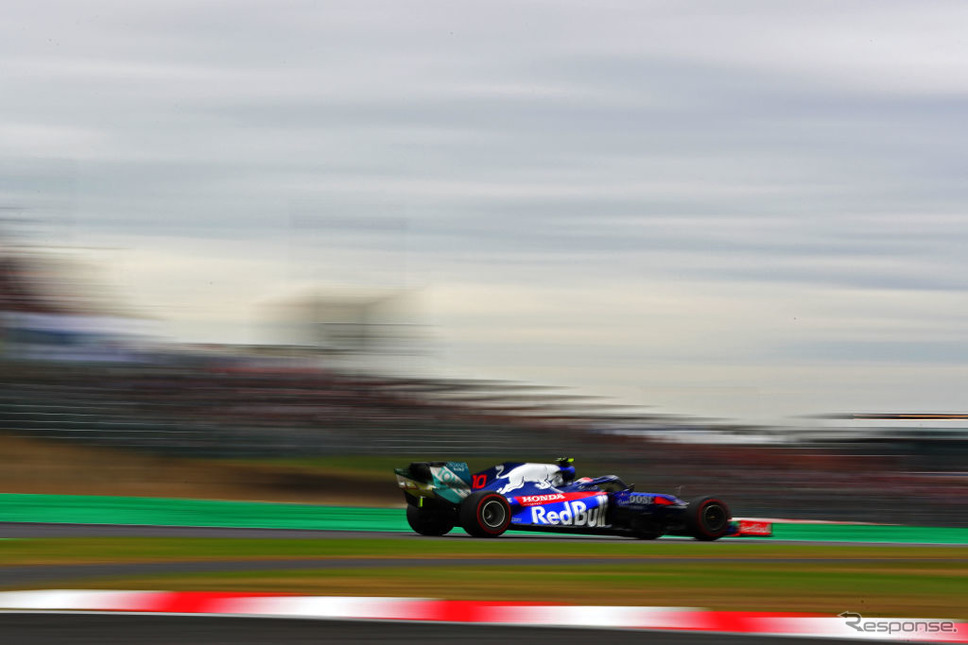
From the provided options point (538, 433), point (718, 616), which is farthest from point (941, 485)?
point (718, 616)

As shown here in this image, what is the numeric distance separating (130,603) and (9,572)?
2875 millimetres

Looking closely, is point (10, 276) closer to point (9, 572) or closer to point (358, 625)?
point (9, 572)

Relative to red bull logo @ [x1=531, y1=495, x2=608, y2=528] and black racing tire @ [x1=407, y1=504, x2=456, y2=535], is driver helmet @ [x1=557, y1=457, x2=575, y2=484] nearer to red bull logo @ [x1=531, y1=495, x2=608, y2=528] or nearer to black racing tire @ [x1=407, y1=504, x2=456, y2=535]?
Result: red bull logo @ [x1=531, y1=495, x2=608, y2=528]

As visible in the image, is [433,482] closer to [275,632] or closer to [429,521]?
[429,521]

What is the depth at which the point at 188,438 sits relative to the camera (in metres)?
21.5

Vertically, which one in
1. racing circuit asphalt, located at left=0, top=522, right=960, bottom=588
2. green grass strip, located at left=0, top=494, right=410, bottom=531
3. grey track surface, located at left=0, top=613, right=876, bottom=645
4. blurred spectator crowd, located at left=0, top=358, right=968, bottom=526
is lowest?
grey track surface, located at left=0, top=613, right=876, bottom=645

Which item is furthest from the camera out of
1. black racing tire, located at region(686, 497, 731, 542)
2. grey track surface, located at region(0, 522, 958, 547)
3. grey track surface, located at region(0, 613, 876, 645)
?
black racing tire, located at region(686, 497, 731, 542)

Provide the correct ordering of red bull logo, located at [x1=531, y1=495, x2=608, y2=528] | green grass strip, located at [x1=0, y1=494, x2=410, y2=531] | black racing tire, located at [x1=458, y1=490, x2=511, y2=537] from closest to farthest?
black racing tire, located at [x1=458, y1=490, x2=511, y2=537], red bull logo, located at [x1=531, y1=495, x2=608, y2=528], green grass strip, located at [x1=0, y1=494, x2=410, y2=531]

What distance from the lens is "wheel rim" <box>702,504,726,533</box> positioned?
14.8m

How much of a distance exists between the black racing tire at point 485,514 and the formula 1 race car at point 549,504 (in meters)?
0.01

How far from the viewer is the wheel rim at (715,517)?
14758mm

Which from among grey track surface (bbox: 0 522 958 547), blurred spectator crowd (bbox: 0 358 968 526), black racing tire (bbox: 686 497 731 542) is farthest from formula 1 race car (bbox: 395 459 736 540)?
blurred spectator crowd (bbox: 0 358 968 526)

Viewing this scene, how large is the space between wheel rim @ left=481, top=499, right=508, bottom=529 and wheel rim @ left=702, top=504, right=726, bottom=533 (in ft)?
7.83

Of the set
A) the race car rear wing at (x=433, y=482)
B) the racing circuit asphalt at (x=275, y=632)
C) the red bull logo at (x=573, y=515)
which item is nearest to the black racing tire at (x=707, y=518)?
the red bull logo at (x=573, y=515)
